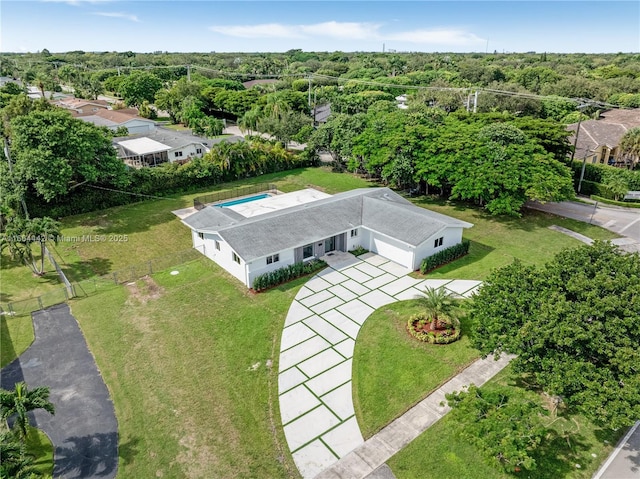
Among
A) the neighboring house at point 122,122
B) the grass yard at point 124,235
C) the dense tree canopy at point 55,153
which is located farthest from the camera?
the neighboring house at point 122,122

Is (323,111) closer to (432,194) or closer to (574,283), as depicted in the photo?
(432,194)

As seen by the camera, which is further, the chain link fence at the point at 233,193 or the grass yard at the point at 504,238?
the chain link fence at the point at 233,193

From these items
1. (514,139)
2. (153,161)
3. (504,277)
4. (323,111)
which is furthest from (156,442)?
(323,111)

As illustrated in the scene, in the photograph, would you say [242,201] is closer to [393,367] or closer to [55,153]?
[55,153]

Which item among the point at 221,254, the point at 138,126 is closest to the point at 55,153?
the point at 221,254

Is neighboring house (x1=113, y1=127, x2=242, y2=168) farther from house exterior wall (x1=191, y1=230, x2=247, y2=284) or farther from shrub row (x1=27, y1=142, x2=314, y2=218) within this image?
house exterior wall (x1=191, y1=230, x2=247, y2=284)

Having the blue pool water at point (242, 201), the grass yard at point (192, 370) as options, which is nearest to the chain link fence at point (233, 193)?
the blue pool water at point (242, 201)

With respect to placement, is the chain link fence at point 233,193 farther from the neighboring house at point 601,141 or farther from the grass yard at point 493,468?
the neighboring house at point 601,141
